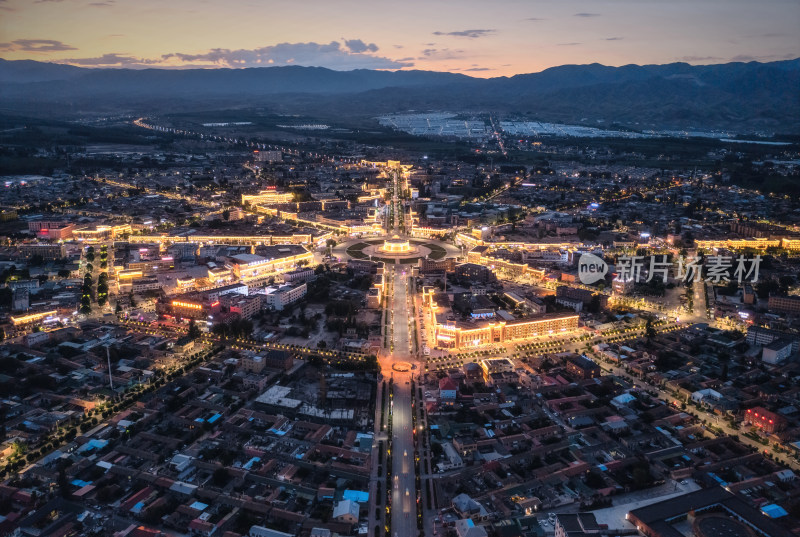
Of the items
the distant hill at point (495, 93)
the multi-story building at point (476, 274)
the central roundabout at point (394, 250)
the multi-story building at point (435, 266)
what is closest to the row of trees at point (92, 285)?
the central roundabout at point (394, 250)

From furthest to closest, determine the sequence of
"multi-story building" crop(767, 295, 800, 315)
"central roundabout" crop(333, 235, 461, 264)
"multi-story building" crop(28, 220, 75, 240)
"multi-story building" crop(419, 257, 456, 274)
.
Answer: "multi-story building" crop(28, 220, 75, 240) < "central roundabout" crop(333, 235, 461, 264) < "multi-story building" crop(419, 257, 456, 274) < "multi-story building" crop(767, 295, 800, 315)

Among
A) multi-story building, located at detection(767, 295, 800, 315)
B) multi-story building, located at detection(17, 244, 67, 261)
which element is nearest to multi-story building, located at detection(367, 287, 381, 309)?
multi-story building, located at detection(767, 295, 800, 315)

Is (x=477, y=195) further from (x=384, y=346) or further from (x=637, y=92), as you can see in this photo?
(x=637, y=92)

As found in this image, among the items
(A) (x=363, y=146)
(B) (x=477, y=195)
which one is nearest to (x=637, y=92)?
(A) (x=363, y=146)

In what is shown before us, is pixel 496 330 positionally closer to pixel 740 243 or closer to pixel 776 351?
pixel 776 351

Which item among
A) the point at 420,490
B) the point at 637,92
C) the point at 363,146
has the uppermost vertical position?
the point at 637,92

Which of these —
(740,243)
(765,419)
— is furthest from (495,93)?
(765,419)

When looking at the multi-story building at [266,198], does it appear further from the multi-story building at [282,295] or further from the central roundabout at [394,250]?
the multi-story building at [282,295]

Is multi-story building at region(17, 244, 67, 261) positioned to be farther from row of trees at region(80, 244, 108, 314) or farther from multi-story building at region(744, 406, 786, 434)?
multi-story building at region(744, 406, 786, 434)
